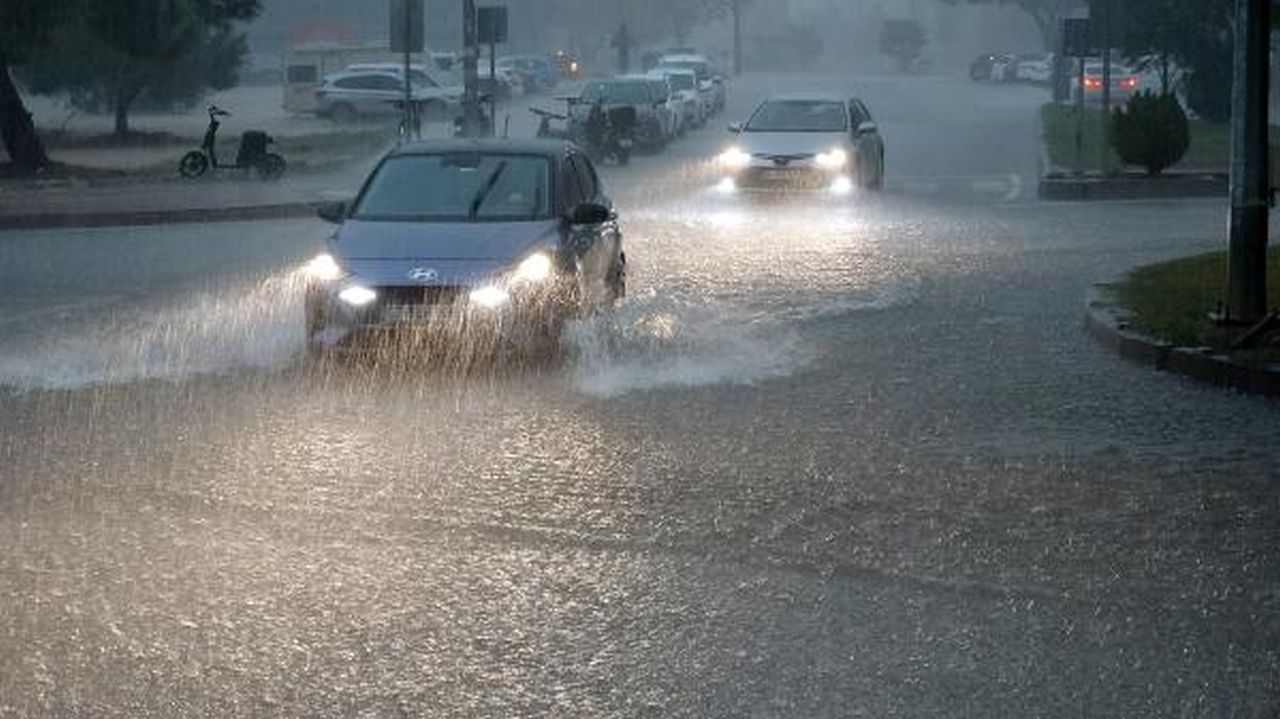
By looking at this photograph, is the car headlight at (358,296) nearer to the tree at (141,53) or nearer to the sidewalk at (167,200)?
the sidewalk at (167,200)

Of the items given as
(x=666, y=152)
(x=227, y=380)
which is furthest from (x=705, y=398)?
(x=666, y=152)

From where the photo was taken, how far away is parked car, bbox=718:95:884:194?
112ft

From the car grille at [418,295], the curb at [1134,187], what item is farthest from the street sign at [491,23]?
the car grille at [418,295]

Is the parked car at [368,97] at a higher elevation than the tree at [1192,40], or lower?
lower

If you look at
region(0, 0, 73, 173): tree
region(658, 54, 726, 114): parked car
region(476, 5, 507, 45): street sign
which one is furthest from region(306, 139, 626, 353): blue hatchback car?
region(658, 54, 726, 114): parked car

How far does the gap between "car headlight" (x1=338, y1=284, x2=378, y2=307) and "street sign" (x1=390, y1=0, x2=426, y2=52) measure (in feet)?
72.0

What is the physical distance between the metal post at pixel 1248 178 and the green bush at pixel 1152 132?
1891 cm

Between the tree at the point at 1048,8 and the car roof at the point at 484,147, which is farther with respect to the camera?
the tree at the point at 1048,8

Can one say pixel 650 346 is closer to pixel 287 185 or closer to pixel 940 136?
pixel 287 185

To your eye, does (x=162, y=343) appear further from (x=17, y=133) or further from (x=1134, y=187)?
(x=17, y=133)

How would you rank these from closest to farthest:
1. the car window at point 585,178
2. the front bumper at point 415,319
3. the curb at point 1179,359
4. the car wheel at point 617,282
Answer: the curb at point 1179,359 < the front bumper at point 415,319 < the car window at point 585,178 < the car wheel at point 617,282

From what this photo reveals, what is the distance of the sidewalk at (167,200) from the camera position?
29.7 meters

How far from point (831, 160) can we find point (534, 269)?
63.7 feet

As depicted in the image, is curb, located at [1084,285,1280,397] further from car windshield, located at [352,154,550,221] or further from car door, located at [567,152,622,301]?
car windshield, located at [352,154,550,221]
